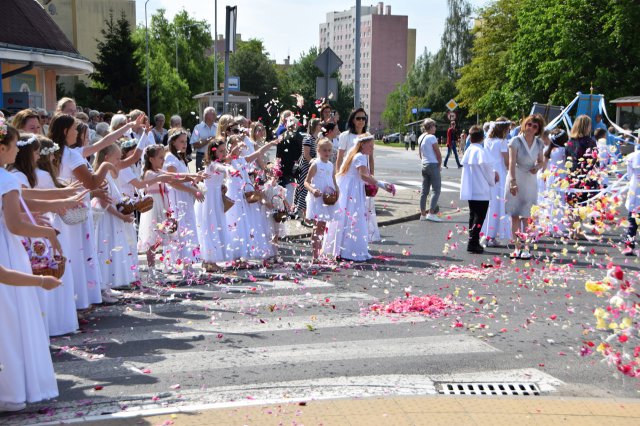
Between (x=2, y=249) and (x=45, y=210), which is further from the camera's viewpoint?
(x=45, y=210)

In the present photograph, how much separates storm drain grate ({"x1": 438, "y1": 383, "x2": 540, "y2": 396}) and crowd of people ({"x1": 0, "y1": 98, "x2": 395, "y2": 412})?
2.86 meters

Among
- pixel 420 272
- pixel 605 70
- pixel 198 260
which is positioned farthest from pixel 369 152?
pixel 605 70

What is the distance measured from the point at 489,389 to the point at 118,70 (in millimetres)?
49800

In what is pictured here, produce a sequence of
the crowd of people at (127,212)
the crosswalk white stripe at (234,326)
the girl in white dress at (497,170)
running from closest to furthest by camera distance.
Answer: the crowd of people at (127,212)
the crosswalk white stripe at (234,326)
the girl in white dress at (497,170)

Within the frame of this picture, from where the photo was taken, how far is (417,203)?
18.9m

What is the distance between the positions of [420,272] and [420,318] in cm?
253

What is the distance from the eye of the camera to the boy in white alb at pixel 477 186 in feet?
38.7

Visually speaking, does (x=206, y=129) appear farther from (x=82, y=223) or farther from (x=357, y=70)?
(x=82, y=223)

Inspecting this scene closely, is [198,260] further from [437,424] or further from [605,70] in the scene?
[605,70]

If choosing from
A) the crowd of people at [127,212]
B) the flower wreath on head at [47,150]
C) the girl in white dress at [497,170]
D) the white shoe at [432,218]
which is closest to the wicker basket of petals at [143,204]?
the crowd of people at [127,212]

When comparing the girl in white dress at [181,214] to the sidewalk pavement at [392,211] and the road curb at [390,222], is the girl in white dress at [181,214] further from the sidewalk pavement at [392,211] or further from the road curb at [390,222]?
the sidewalk pavement at [392,211]

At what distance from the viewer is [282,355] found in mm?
6422

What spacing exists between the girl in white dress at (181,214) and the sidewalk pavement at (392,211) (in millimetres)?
3741

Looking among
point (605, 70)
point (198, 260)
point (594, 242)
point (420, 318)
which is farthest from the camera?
point (605, 70)
